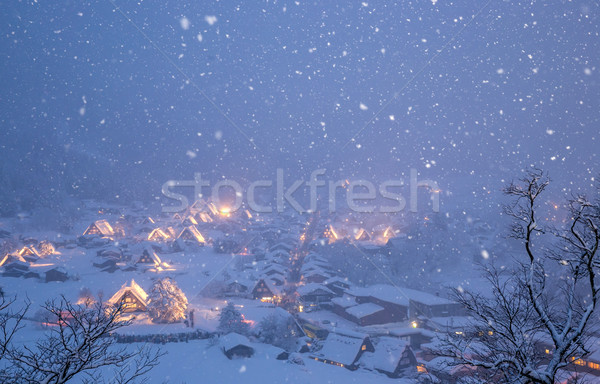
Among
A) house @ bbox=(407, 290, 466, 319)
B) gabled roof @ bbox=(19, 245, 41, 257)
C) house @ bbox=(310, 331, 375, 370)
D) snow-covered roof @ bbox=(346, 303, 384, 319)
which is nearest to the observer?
house @ bbox=(310, 331, 375, 370)

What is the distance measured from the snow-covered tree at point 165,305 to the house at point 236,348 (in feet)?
17.3

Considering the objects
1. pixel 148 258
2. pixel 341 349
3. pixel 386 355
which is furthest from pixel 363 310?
pixel 148 258

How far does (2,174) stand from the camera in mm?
53688

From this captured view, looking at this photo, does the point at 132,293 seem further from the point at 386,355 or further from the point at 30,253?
the point at 30,253

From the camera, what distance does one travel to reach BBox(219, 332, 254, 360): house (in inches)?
607

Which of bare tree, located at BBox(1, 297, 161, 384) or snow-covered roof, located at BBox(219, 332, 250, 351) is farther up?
bare tree, located at BBox(1, 297, 161, 384)

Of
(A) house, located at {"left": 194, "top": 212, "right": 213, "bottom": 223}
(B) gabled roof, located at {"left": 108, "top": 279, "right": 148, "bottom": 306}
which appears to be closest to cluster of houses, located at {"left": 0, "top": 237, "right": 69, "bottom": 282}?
(B) gabled roof, located at {"left": 108, "top": 279, "right": 148, "bottom": 306}

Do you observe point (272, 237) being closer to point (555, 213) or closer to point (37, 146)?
point (555, 213)

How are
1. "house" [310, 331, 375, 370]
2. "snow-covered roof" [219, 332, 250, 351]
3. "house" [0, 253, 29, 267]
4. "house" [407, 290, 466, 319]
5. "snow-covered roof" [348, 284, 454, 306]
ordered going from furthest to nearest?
1. "house" [0, 253, 29, 267]
2. "snow-covered roof" [348, 284, 454, 306]
3. "house" [407, 290, 466, 319]
4. "house" [310, 331, 375, 370]
5. "snow-covered roof" [219, 332, 250, 351]

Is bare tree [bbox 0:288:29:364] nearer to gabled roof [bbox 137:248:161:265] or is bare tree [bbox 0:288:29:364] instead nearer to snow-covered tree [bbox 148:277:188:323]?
snow-covered tree [bbox 148:277:188:323]

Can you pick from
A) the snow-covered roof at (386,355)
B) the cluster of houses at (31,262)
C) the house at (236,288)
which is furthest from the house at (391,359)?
the cluster of houses at (31,262)

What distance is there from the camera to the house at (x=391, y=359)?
53.3 feet

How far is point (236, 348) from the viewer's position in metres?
15.6

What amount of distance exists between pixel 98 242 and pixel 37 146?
53360 mm
